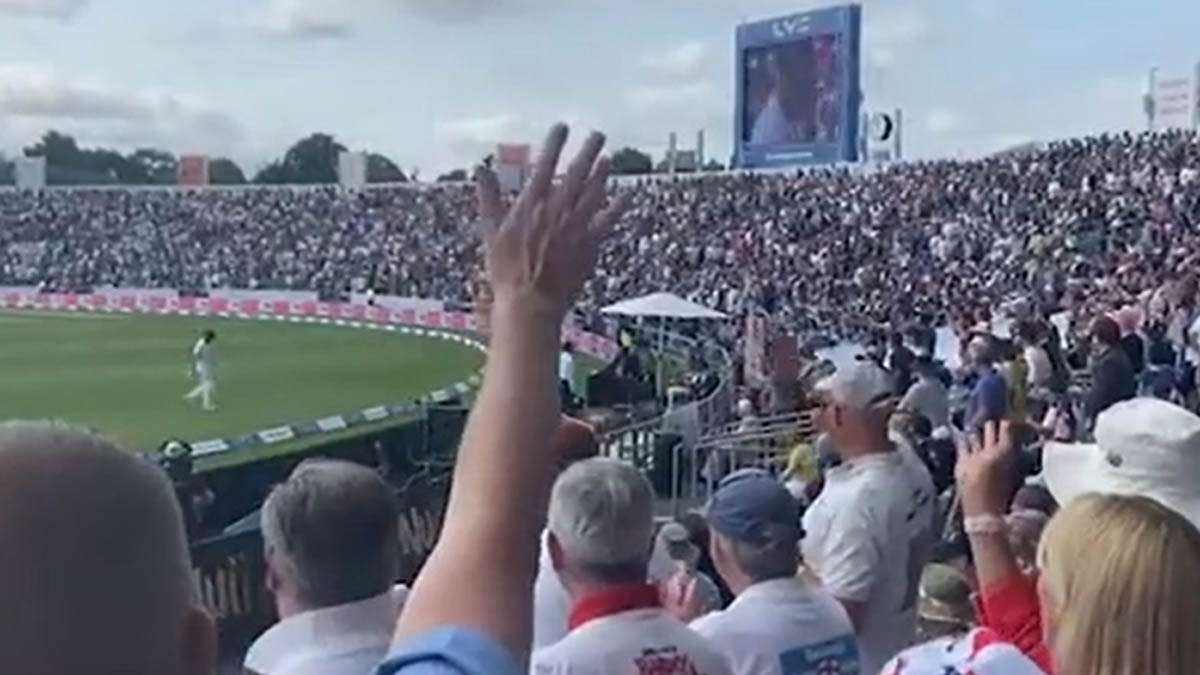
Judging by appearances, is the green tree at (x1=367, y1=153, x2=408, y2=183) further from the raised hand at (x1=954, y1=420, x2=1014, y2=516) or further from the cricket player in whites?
the raised hand at (x1=954, y1=420, x2=1014, y2=516)

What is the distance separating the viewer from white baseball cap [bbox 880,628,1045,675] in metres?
3.03

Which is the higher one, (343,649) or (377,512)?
(377,512)

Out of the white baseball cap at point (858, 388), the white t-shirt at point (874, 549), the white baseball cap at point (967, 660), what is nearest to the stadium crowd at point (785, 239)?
the white baseball cap at point (858, 388)

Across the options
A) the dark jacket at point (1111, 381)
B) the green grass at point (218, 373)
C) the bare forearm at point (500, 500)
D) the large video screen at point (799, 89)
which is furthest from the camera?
the large video screen at point (799, 89)

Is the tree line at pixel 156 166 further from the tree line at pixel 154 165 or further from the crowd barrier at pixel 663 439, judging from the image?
the crowd barrier at pixel 663 439

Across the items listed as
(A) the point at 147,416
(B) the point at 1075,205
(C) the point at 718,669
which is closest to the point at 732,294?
(B) the point at 1075,205

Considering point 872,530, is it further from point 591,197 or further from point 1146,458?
point 591,197

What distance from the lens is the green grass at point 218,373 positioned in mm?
26828

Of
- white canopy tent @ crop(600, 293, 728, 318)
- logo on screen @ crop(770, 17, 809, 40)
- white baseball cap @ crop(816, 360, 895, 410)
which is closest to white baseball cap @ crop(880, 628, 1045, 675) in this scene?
white baseball cap @ crop(816, 360, 895, 410)

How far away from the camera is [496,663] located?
5.56 ft

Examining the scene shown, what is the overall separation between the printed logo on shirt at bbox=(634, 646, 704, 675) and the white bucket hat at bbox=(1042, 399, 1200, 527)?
905 millimetres

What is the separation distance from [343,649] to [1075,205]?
1437 inches

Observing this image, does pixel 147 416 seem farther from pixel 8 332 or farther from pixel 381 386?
pixel 8 332

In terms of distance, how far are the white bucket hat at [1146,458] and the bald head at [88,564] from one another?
270 centimetres
